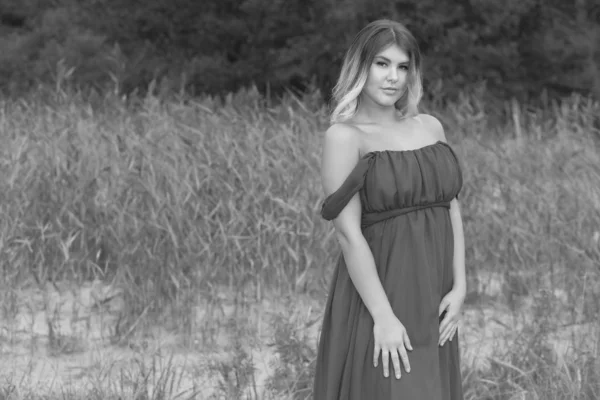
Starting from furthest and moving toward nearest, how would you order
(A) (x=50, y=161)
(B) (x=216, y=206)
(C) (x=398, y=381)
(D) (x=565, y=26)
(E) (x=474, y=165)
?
(D) (x=565, y=26) < (E) (x=474, y=165) < (A) (x=50, y=161) < (B) (x=216, y=206) < (C) (x=398, y=381)

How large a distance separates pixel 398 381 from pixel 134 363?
171 cm

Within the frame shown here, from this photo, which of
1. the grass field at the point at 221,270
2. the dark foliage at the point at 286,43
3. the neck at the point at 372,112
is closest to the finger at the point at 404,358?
the neck at the point at 372,112

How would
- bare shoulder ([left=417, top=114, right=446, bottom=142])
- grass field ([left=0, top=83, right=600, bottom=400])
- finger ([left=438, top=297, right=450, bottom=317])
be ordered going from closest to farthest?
finger ([left=438, top=297, right=450, bottom=317]) → bare shoulder ([left=417, top=114, right=446, bottom=142]) → grass field ([left=0, top=83, right=600, bottom=400])

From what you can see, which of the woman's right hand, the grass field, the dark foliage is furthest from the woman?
the dark foliage

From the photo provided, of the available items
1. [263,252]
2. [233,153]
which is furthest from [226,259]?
[233,153]

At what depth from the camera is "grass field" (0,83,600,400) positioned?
3654 mm

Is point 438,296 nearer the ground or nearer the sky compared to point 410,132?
nearer the ground

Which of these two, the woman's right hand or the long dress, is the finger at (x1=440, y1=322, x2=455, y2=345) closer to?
the long dress

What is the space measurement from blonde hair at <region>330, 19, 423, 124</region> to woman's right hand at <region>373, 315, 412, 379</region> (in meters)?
0.51

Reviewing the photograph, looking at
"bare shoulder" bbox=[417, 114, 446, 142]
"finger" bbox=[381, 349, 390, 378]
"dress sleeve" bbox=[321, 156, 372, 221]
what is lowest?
"finger" bbox=[381, 349, 390, 378]

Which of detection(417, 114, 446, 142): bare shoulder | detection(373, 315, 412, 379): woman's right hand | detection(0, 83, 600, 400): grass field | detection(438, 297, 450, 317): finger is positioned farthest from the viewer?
detection(0, 83, 600, 400): grass field

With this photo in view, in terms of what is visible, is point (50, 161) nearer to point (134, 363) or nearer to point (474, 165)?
point (134, 363)

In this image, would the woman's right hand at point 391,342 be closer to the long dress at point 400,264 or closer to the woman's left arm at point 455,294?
the long dress at point 400,264

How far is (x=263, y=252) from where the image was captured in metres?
4.54
